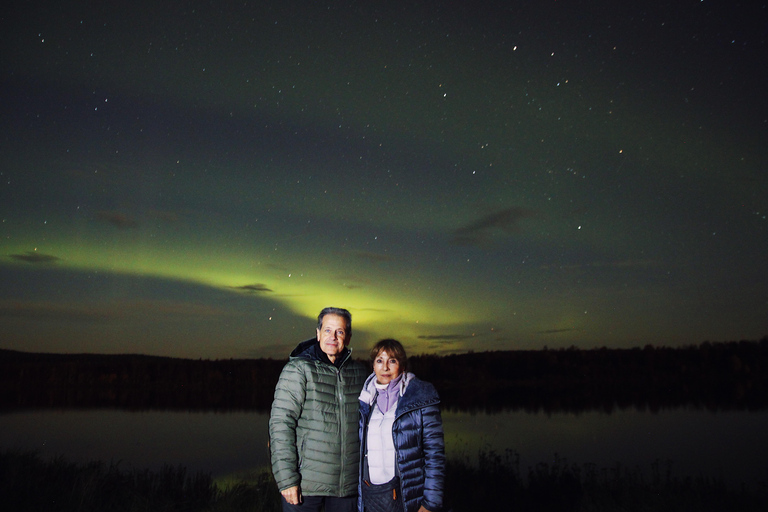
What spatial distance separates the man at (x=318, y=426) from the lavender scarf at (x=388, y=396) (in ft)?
0.56

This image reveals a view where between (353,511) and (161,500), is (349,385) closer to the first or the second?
(353,511)

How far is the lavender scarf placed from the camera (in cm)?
385

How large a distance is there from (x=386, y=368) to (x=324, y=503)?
39.0 inches

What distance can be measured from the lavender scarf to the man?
0.56ft

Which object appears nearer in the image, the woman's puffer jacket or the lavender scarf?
the woman's puffer jacket

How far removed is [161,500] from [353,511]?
6.49 meters

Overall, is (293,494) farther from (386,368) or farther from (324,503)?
(386,368)

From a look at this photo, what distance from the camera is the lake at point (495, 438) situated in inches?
926

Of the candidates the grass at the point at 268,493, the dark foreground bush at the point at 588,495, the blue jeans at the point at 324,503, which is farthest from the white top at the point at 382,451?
the dark foreground bush at the point at 588,495

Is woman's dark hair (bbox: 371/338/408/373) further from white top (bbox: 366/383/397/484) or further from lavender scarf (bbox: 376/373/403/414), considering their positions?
white top (bbox: 366/383/397/484)

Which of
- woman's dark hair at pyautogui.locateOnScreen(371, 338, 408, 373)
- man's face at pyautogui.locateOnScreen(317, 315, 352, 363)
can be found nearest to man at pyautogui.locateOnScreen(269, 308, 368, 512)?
man's face at pyautogui.locateOnScreen(317, 315, 352, 363)

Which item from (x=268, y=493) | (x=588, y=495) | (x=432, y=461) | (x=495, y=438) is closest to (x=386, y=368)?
(x=432, y=461)

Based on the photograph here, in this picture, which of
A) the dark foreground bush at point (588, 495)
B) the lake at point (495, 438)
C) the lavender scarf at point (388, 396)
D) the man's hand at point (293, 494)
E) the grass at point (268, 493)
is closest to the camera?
the man's hand at point (293, 494)

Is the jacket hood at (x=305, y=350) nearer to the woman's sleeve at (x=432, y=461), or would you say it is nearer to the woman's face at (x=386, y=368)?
the woman's face at (x=386, y=368)
